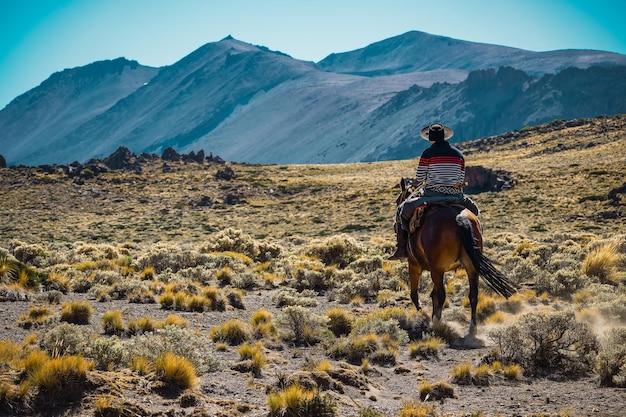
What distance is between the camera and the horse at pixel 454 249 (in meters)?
9.33

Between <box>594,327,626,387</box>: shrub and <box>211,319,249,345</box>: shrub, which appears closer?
<box>594,327,626,387</box>: shrub

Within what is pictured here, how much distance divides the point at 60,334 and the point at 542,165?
190 feet

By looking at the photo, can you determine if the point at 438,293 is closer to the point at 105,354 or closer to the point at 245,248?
the point at 105,354

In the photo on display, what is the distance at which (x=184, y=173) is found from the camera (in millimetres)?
74250

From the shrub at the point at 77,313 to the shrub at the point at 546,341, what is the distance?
693cm

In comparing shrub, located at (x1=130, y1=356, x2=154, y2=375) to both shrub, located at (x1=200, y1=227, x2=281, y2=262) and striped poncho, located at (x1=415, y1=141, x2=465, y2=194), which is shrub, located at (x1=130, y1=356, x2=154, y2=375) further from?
shrub, located at (x1=200, y1=227, x2=281, y2=262)

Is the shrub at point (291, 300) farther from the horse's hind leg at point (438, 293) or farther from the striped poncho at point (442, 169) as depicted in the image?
the striped poncho at point (442, 169)

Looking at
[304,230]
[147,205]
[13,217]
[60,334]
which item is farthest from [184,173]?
[60,334]

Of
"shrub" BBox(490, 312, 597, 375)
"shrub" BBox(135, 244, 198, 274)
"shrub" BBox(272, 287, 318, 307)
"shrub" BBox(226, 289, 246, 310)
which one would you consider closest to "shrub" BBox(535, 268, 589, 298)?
"shrub" BBox(490, 312, 597, 375)

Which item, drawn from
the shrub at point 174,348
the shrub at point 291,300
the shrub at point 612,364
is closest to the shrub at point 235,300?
the shrub at point 291,300

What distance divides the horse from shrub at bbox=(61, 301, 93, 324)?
19.7 ft

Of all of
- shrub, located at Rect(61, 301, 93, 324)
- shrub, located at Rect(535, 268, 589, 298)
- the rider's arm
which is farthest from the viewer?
shrub, located at Rect(535, 268, 589, 298)

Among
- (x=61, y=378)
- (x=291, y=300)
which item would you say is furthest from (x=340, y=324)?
(x=61, y=378)

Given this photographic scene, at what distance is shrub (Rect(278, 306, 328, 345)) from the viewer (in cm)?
977
